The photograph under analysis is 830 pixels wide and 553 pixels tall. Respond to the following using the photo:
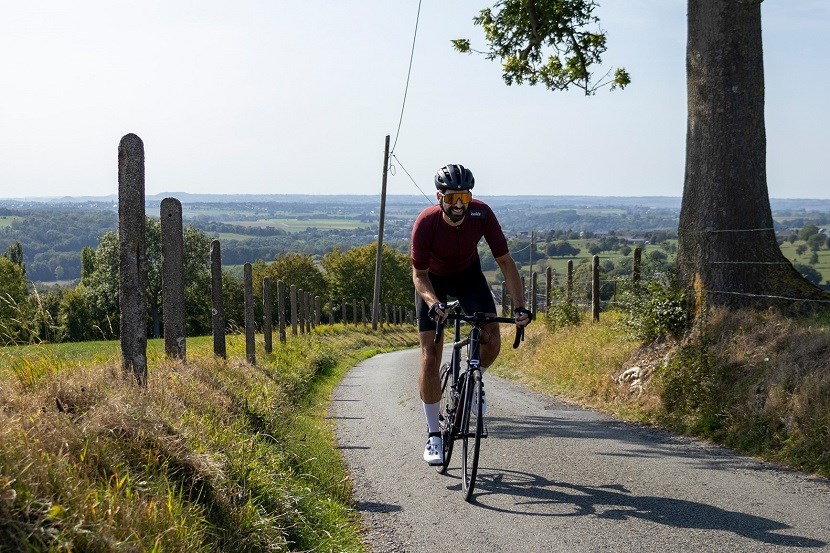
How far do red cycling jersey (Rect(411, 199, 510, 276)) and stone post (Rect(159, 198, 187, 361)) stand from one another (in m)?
3.39

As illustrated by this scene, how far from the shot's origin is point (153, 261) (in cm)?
8138

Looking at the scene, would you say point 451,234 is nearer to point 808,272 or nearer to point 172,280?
point 172,280

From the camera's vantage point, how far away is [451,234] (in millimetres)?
7484

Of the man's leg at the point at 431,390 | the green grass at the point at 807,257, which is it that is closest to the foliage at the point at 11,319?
the man's leg at the point at 431,390

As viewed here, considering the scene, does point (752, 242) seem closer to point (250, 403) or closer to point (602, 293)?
point (250, 403)

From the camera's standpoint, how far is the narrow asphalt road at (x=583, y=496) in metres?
5.74

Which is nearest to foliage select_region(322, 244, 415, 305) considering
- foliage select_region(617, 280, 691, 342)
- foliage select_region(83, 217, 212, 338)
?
foliage select_region(83, 217, 212, 338)

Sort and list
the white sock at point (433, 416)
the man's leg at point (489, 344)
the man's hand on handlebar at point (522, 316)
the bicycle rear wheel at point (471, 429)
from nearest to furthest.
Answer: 1. the bicycle rear wheel at point (471, 429)
2. the man's hand on handlebar at point (522, 316)
3. the man's leg at point (489, 344)
4. the white sock at point (433, 416)

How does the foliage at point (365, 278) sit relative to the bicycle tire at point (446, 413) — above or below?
below

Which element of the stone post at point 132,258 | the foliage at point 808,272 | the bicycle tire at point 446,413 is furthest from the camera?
the foliage at point 808,272

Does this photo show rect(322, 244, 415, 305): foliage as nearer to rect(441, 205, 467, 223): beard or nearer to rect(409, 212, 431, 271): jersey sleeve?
rect(409, 212, 431, 271): jersey sleeve

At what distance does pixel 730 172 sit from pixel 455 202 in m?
5.88

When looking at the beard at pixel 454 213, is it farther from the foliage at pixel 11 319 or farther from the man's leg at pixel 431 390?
the foliage at pixel 11 319

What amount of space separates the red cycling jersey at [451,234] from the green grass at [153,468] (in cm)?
195
